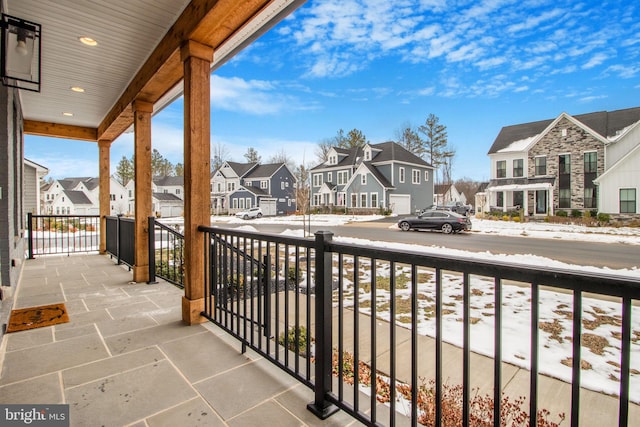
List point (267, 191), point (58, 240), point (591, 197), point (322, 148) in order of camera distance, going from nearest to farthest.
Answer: point (58, 240), point (591, 197), point (267, 191), point (322, 148)

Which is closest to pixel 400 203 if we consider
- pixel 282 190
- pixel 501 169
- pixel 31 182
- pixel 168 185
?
pixel 501 169

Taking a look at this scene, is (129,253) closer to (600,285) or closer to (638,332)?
(600,285)

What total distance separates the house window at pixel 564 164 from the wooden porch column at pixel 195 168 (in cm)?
1937

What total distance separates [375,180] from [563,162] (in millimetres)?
10827

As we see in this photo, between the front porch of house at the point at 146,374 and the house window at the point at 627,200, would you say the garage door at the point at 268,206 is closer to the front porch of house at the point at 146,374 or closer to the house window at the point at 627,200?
the house window at the point at 627,200

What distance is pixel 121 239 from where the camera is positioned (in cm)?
526

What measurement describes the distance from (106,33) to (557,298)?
20.7 ft

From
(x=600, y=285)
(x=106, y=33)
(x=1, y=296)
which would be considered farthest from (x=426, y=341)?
(x=106, y=33)

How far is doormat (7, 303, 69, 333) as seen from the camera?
2.71 meters

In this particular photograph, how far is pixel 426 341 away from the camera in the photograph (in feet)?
9.48

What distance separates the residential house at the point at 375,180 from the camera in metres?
22.9

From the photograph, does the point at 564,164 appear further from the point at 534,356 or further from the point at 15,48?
the point at 15,48

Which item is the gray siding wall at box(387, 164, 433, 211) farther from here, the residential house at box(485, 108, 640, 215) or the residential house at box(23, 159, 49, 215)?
the residential house at box(23, 159, 49, 215)

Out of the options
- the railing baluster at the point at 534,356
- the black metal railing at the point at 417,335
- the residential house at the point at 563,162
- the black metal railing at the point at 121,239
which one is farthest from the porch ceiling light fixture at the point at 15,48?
the residential house at the point at 563,162
